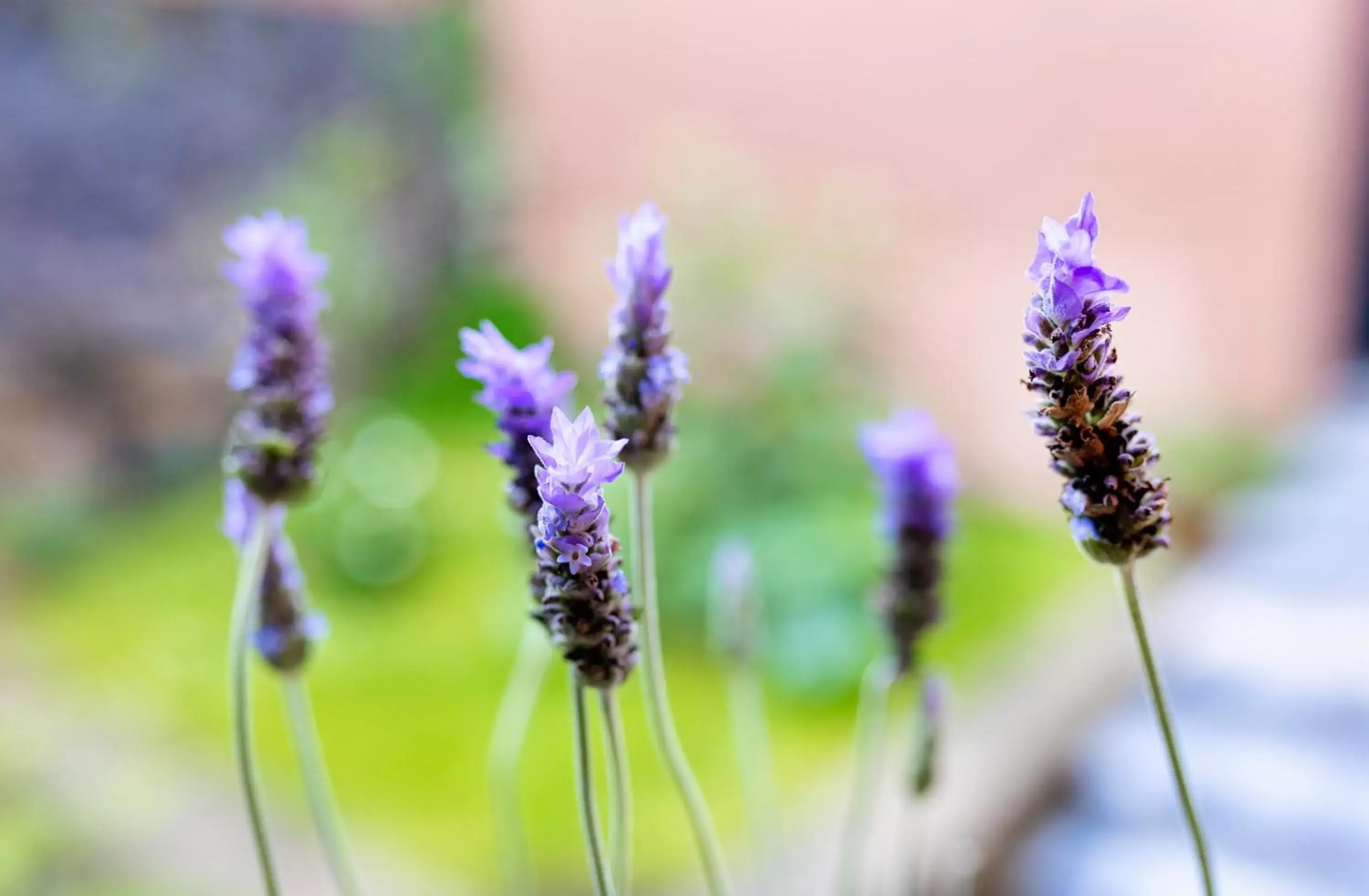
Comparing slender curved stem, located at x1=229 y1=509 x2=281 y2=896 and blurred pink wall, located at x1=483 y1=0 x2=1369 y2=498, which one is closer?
slender curved stem, located at x1=229 y1=509 x2=281 y2=896

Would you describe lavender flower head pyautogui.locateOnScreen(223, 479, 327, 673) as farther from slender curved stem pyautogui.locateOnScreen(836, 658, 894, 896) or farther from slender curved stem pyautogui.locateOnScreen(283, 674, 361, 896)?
slender curved stem pyautogui.locateOnScreen(836, 658, 894, 896)

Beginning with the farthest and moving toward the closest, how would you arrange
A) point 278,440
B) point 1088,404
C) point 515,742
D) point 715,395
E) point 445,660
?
1. point 715,395
2. point 445,660
3. point 515,742
4. point 278,440
5. point 1088,404

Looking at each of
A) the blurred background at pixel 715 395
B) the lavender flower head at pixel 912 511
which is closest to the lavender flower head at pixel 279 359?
the lavender flower head at pixel 912 511

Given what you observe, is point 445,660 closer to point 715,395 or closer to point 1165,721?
point 715,395

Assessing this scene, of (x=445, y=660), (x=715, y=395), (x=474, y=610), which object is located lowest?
(x=445, y=660)

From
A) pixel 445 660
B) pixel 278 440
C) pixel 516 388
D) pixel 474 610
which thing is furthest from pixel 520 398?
pixel 474 610

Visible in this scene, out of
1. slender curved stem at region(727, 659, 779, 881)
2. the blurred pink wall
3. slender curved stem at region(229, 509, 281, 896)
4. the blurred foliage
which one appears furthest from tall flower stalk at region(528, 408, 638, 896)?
the blurred pink wall
